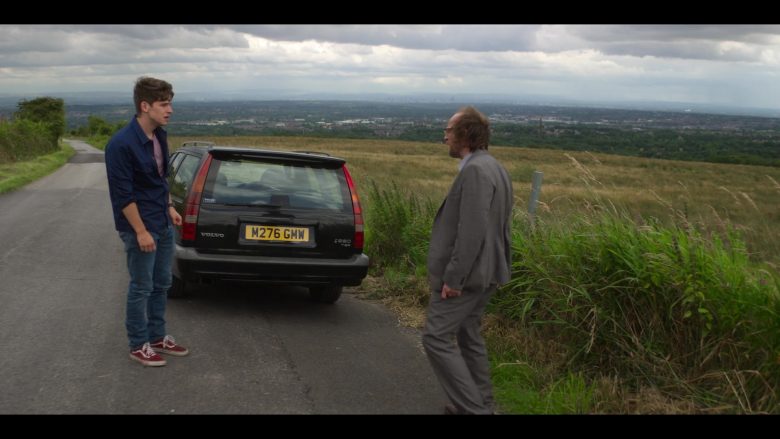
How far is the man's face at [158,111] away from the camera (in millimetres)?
4441

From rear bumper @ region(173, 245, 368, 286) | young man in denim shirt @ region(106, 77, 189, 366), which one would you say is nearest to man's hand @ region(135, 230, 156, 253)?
young man in denim shirt @ region(106, 77, 189, 366)

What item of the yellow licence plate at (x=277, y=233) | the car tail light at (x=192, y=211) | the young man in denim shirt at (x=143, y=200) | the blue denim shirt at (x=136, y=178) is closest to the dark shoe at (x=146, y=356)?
the young man in denim shirt at (x=143, y=200)

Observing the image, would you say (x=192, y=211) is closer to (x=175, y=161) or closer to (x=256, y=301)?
(x=256, y=301)

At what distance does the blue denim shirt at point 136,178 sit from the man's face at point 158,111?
111 millimetres

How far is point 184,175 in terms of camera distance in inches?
258

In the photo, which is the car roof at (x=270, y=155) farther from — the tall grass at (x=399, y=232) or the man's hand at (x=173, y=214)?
the tall grass at (x=399, y=232)

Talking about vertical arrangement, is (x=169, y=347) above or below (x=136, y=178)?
below

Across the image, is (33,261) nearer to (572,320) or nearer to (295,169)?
(295,169)

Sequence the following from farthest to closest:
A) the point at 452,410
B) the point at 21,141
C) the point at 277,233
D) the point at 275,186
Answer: the point at 21,141 → the point at 275,186 → the point at 277,233 → the point at 452,410

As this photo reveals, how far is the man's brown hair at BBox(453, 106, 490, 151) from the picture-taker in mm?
3631

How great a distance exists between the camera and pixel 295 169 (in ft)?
20.4

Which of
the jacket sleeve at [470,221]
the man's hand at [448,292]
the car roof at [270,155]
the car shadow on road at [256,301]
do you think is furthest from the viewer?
the car shadow on road at [256,301]

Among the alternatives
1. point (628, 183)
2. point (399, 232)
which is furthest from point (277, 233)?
point (628, 183)

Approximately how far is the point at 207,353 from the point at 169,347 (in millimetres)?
275
